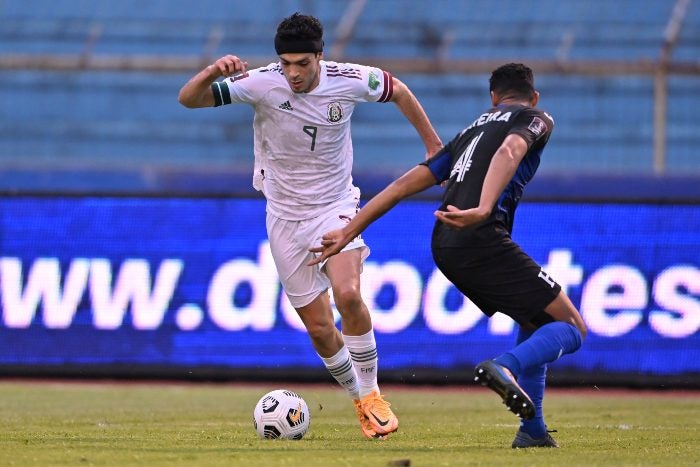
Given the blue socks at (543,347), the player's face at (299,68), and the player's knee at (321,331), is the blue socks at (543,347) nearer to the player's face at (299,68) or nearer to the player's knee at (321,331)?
the player's knee at (321,331)

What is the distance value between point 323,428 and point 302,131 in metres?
1.83

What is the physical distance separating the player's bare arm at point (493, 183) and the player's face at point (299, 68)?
158cm

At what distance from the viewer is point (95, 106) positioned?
1712 centimetres

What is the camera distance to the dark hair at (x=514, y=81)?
6.21 m

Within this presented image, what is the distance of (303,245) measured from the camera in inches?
292

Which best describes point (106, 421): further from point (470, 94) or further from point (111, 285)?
point (470, 94)

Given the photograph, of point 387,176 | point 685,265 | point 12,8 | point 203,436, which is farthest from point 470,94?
point 203,436

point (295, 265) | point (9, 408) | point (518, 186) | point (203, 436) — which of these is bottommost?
point (9, 408)

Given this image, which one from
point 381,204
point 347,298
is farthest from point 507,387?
point 347,298

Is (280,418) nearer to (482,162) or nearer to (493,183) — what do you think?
(482,162)

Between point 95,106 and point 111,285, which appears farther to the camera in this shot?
point 95,106

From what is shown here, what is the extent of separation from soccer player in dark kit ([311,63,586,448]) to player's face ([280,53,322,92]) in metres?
1.22

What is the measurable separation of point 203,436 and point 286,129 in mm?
1724

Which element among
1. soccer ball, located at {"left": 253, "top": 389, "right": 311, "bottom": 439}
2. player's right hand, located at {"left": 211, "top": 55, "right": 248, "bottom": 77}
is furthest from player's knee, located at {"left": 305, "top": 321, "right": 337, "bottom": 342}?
player's right hand, located at {"left": 211, "top": 55, "right": 248, "bottom": 77}
